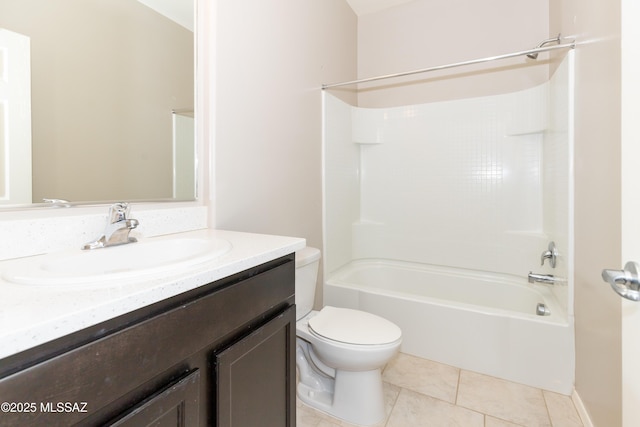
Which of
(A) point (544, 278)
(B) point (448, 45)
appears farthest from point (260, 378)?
(B) point (448, 45)

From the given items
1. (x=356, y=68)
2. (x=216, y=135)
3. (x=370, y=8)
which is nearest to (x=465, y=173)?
(x=356, y=68)

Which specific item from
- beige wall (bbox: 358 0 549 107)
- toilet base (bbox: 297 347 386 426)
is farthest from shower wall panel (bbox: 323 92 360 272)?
toilet base (bbox: 297 347 386 426)

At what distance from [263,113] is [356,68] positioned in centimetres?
167

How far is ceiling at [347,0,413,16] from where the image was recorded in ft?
8.44

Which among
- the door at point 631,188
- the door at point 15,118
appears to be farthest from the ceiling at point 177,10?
the door at point 631,188

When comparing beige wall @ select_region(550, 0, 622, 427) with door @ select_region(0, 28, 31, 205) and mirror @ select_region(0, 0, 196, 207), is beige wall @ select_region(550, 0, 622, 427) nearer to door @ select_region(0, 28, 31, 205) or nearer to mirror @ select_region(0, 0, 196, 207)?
mirror @ select_region(0, 0, 196, 207)

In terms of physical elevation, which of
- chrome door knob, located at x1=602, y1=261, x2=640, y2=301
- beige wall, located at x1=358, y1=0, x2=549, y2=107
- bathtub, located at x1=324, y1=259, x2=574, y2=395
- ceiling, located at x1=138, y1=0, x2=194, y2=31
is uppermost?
beige wall, located at x1=358, y1=0, x2=549, y2=107

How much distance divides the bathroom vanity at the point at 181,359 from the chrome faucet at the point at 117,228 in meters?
0.36

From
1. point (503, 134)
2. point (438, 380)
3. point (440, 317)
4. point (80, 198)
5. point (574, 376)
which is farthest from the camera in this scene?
point (503, 134)

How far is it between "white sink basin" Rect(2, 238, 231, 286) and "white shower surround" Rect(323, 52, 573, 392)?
135cm

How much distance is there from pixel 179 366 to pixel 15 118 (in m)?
0.85

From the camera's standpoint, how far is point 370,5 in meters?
2.63

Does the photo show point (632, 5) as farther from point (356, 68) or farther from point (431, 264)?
point (356, 68)

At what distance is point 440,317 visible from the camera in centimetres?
184
